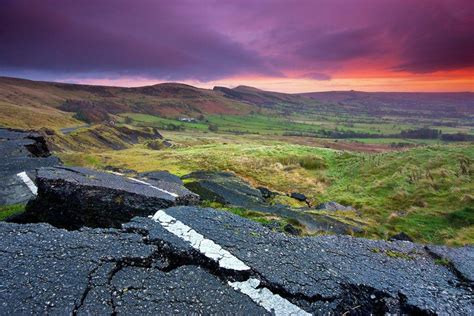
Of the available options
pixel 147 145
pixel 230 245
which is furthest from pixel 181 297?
pixel 147 145

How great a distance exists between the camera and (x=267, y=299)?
4.77m

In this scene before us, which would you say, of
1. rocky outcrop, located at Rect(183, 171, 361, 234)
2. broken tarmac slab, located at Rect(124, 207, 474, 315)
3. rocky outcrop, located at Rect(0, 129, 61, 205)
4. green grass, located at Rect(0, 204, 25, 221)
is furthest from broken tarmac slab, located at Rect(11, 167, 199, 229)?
rocky outcrop, located at Rect(183, 171, 361, 234)

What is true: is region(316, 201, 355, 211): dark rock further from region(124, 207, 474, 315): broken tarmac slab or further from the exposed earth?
region(124, 207, 474, 315): broken tarmac slab

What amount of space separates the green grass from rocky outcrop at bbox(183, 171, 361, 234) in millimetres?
8940

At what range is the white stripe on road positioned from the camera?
468cm

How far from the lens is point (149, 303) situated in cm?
441

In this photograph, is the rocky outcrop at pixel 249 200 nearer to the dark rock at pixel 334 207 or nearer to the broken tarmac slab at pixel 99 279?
the dark rock at pixel 334 207

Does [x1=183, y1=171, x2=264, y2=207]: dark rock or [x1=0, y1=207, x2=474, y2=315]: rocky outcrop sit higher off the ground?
[x1=0, y1=207, x2=474, y2=315]: rocky outcrop

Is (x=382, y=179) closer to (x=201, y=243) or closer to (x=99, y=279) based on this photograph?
(x=201, y=243)

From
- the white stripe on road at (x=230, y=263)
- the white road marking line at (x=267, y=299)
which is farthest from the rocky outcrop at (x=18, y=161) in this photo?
the white road marking line at (x=267, y=299)

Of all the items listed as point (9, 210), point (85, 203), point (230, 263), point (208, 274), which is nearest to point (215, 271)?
point (208, 274)

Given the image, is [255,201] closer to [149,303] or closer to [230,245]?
[230,245]

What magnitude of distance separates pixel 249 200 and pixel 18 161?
1318 centimetres

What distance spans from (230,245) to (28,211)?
19.7 feet
